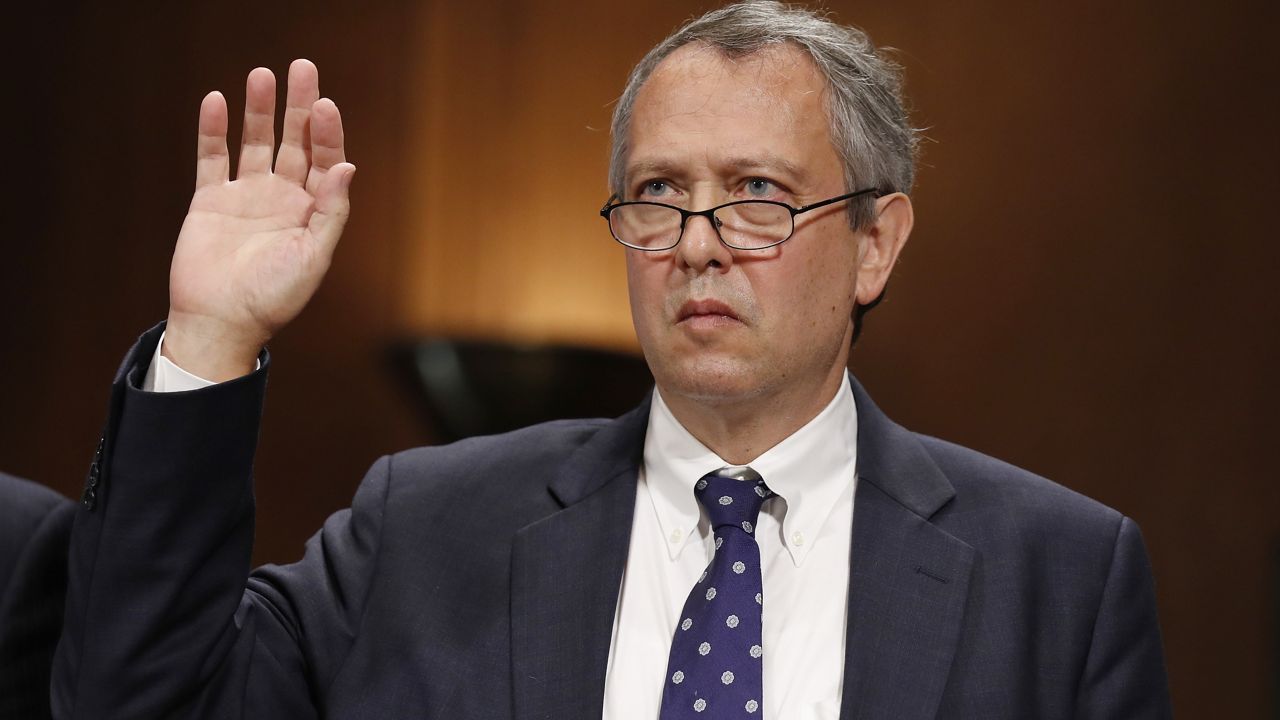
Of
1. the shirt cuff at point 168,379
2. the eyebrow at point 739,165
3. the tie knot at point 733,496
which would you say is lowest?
the tie knot at point 733,496

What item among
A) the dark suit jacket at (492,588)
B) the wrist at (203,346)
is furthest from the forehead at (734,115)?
the wrist at (203,346)

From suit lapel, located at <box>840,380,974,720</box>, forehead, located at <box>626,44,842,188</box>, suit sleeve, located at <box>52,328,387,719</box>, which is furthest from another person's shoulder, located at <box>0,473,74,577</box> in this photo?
suit lapel, located at <box>840,380,974,720</box>

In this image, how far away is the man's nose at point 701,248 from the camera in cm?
173

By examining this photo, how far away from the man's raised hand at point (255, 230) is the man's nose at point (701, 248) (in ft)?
1.25

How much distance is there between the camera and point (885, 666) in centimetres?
164

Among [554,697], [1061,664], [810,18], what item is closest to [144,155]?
[810,18]

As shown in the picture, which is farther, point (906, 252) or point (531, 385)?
point (906, 252)

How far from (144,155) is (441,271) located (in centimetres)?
78

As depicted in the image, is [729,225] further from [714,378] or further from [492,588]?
[492,588]

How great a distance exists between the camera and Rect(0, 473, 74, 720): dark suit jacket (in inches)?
69.0

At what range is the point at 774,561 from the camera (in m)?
1.76

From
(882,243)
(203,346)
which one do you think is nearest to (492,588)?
(203,346)

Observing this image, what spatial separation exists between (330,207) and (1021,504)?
0.86 meters

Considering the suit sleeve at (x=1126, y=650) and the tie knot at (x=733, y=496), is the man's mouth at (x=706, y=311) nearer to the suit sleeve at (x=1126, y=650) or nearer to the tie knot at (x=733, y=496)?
the tie knot at (x=733, y=496)
